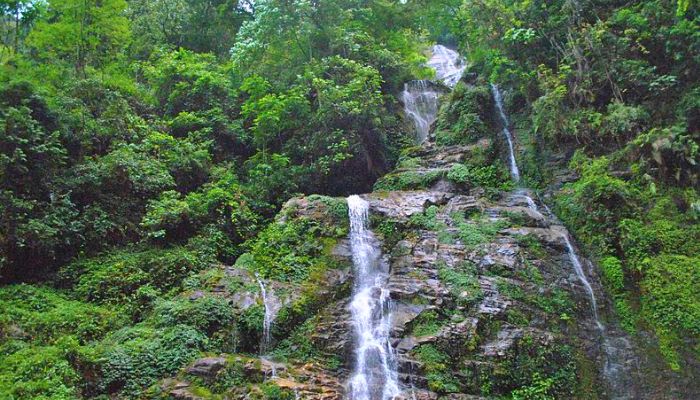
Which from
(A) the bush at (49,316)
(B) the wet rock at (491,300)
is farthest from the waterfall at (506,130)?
(A) the bush at (49,316)

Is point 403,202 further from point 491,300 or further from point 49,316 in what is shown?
point 49,316

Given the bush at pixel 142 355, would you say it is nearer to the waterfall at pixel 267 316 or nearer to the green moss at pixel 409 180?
the waterfall at pixel 267 316

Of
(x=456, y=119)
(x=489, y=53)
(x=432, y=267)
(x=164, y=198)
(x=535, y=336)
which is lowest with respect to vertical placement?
(x=535, y=336)

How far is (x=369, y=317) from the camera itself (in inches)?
427

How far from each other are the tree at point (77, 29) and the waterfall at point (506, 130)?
47.9 ft

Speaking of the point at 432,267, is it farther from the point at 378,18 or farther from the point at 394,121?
the point at 378,18

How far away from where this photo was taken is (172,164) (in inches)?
595

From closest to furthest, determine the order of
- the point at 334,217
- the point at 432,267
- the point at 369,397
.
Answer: the point at 369,397, the point at 432,267, the point at 334,217

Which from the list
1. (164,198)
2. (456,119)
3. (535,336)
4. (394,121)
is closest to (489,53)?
(456,119)

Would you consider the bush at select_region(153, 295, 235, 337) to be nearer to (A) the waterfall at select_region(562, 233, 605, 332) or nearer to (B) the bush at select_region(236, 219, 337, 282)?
(B) the bush at select_region(236, 219, 337, 282)

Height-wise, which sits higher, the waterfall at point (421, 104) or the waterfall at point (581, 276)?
the waterfall at point (421, 104)

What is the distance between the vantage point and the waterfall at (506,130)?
16484 mm

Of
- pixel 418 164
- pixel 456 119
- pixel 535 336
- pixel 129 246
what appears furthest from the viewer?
pixel 456 119

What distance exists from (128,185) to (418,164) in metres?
9.65
